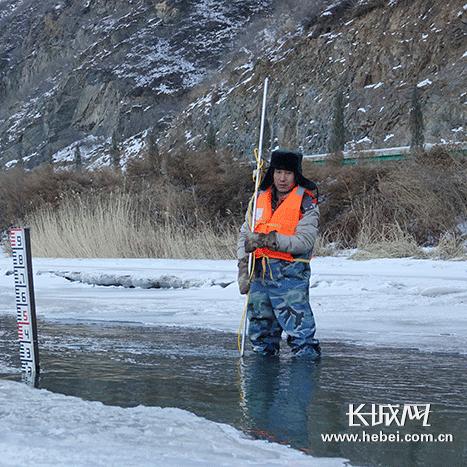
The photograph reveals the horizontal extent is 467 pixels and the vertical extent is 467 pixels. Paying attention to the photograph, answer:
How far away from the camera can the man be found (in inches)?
223

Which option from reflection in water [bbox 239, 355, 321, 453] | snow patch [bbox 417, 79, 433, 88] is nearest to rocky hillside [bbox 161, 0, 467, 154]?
snow patch [bbox 417, 79, 433, 88]

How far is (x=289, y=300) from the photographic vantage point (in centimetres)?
571

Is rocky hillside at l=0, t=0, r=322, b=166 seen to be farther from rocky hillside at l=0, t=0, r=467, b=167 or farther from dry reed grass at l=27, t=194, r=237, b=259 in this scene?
Answer: dry reed grass at l=27, t=194, r=237, b=259

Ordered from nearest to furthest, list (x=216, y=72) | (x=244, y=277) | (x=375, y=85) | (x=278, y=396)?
1. (x=278, y=396)
2. (x=244, y=277)
3. (x=375, y=85)
4. (x=216, y=72)

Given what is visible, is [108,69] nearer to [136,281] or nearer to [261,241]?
[136,281]

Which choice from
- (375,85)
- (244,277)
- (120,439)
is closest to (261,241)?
(244,277)

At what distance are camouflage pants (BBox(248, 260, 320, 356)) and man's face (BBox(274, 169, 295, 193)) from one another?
1.78 feet

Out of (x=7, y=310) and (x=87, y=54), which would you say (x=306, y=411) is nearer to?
(x=7, y=310)

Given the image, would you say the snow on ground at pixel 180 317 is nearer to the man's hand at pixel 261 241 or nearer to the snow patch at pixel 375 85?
the man's hand at pixel 261 241

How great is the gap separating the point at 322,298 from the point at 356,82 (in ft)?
117

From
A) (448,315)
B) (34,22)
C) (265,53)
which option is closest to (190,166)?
(448,315)

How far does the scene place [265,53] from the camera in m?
58.8

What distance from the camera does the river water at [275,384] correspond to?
3.67 meters

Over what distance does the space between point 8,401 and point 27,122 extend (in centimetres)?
7355
